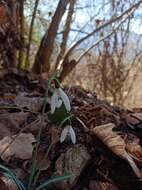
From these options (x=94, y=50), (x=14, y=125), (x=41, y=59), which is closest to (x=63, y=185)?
(x=14, y=125)

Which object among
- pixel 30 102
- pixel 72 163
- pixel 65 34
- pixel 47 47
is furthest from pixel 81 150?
pixel 65 34

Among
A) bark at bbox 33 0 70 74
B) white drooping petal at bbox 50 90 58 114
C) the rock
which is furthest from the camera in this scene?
bark at bbox 33 0 70 74

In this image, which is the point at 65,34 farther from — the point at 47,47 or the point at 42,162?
the point at 42,162

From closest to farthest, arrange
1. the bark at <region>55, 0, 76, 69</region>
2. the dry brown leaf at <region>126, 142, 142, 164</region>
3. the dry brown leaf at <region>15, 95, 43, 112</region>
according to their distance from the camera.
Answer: the dry brown leaf at <region>126, 142, 142, 164</region>
the dry brown leaf at <region>15, 95, 43, 112</region>
the bark at <region>55, 0, 76, 69</region>

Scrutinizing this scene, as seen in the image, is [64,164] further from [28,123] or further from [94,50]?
[94,50]

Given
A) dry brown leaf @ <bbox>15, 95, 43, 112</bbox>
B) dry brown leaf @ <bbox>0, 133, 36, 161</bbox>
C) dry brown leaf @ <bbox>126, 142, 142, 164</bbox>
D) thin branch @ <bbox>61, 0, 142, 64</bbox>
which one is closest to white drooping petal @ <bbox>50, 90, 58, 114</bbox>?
dry brown leaf @ <bbox>0, 133, 36, 161</bbox>

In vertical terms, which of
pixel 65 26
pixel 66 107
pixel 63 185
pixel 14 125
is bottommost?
pixel 63 185

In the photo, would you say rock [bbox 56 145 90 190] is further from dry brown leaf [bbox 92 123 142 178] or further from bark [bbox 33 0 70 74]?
bark [bbox 33 0 70 74]

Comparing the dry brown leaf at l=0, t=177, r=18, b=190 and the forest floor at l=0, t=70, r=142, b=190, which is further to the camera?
the forest floor at l=0, t=70, r=142, b=190

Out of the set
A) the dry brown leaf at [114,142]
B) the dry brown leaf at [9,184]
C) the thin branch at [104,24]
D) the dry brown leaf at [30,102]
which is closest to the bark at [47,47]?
the thin branch at [104,24]
